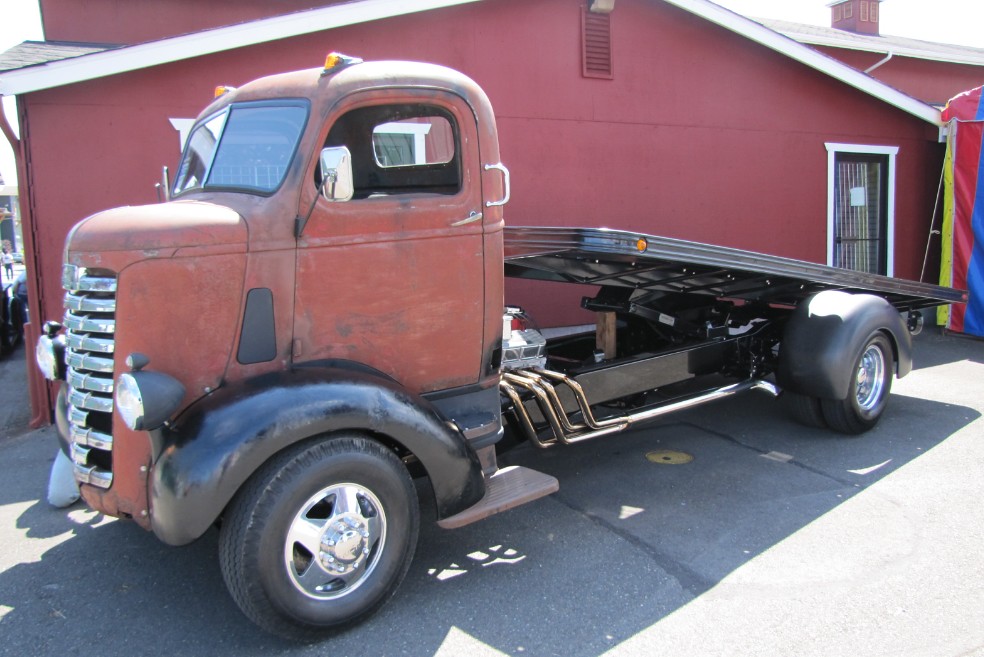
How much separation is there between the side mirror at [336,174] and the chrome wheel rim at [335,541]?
1270mm

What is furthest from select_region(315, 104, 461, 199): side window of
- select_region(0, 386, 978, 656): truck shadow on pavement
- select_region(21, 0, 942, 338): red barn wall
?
select_region(21, 0, 942, 338): red barn wall

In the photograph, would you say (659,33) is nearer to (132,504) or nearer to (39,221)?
(39,221)

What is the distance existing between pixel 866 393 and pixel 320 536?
4.68 metres

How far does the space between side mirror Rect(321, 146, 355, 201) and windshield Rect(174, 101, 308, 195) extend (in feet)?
0.71

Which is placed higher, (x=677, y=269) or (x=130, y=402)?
(x=677, y=269)

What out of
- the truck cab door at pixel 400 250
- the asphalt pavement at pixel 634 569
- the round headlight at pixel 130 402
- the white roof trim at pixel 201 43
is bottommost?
the asphalt pavement at pixel 634 569

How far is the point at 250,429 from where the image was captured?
2980 millimetres

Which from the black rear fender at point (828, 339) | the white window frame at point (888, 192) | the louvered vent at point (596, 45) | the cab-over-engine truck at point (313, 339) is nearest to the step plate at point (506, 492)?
the cab-over-engine truck at point (313, 339)

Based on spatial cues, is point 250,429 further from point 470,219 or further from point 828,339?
point 828,339

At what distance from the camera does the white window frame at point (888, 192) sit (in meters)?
10.6

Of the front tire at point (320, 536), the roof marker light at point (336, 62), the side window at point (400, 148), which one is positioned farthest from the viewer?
the side window at point (400, 148)

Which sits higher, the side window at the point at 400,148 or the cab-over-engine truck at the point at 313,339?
the side window at the point at 400,148

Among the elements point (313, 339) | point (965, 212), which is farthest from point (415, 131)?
point (965, 212)

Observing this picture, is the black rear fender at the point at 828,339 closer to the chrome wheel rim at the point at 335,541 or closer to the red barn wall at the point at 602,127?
the red barn wall at the point at 602,127
